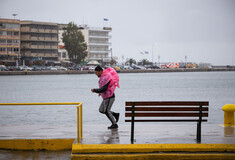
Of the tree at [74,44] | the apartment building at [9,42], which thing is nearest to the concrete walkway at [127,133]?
the apartment building at [9,42]

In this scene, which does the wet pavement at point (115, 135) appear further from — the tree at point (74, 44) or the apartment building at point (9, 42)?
the tree at point (74, 44)

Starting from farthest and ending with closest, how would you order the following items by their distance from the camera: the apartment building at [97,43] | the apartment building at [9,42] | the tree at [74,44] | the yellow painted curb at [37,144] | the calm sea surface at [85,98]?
1. the apartment building at [97,43]
2. the tree at [74,44]
3. the apartment building at [9,42]
4. the calm sea surface at [85,98]
5. the yellow painted curb at [37,144]

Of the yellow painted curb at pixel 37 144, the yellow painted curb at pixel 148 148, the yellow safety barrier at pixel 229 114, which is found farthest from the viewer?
the yellow safety barrier at pixel 229 114

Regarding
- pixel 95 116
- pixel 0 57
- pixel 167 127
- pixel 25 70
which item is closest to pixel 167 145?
pixel 167 127

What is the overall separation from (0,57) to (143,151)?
117 metres

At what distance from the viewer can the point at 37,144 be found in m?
9.47

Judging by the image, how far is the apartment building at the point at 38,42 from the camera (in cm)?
12762

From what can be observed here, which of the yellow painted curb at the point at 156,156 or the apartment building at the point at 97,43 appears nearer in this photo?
the yellow painted curb at the point at 156,156

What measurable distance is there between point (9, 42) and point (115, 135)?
385ft

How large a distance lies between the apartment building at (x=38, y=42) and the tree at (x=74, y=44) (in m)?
5.59

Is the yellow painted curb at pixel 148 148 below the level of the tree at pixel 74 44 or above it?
below

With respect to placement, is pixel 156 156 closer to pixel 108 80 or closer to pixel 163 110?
pixel 163 110

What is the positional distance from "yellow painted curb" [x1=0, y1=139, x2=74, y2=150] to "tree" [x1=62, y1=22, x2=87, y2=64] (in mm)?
120349

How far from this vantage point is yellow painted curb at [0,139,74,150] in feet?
30.9
